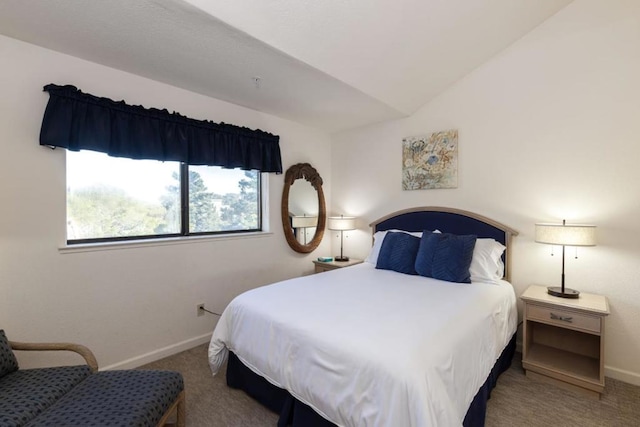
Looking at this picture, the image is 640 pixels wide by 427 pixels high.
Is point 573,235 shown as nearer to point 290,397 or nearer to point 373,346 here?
point 373,346

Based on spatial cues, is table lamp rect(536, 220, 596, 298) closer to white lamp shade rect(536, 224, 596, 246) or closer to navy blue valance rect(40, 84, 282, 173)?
white lamp shade rect(536, 224, 596, 246)

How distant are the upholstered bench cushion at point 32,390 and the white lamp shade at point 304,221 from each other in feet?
8.04

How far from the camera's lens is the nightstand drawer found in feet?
6.89

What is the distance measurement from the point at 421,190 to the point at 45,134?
338 cm

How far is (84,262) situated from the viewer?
2275 mm

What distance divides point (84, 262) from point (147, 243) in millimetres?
446

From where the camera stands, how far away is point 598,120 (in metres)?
2.40

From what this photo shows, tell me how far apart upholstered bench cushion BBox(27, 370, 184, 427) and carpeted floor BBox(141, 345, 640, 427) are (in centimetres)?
42

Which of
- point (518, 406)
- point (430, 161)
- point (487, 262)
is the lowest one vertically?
point (518, 406)

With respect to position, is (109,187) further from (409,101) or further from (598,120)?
(598,120)

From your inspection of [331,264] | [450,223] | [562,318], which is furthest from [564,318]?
[331,264]

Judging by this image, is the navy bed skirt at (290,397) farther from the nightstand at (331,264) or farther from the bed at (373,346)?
the nightstand at (331,264)

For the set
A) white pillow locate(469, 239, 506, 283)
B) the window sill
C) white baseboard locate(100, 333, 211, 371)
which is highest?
the window sill

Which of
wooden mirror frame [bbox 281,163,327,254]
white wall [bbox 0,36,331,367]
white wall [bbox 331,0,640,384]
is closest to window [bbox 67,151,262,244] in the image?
white wall [bbox 0,36,331,367]
